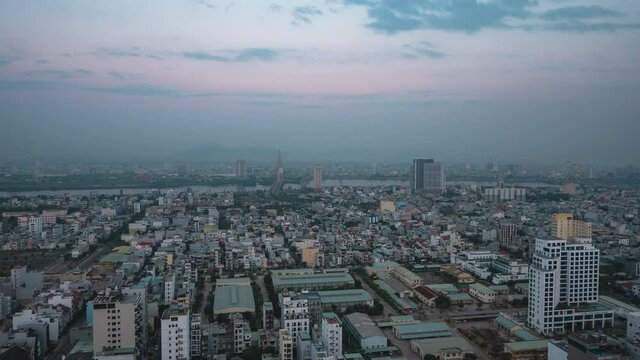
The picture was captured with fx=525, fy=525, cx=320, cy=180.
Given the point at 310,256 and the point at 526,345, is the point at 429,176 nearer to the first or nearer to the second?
the point at 310,256

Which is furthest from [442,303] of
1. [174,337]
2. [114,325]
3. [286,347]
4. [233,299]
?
[114,325]

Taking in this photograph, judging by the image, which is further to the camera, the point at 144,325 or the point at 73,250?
the point at 73,250

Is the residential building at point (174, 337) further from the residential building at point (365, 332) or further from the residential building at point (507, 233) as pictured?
the residential building at point (507, 233)

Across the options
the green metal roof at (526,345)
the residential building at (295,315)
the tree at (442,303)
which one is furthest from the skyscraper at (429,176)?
the residential building at (295,315)

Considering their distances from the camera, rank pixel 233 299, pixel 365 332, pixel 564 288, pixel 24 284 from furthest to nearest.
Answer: pixel 24 284
pixel 233 299
pixel 564 288
pixel 365 332

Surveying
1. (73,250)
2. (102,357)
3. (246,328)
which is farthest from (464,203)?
Result: (102,357)

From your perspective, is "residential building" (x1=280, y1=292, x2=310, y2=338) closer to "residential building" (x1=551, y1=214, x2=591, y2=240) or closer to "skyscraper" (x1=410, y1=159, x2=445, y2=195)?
"residential building" (x1=551, y1=214, x2=591, y2=240)

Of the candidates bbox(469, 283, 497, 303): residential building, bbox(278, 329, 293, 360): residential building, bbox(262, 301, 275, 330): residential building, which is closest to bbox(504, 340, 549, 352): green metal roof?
bbox(469, 283, 497, 303): residential building

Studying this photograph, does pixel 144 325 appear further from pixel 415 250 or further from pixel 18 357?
pixel 415 250
